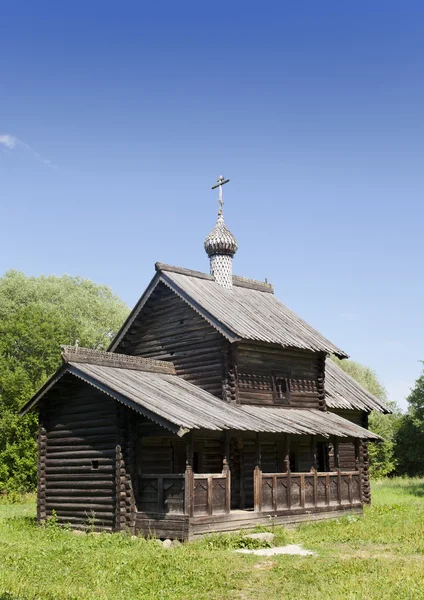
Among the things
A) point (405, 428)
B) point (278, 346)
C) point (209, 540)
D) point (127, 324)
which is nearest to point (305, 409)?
point (278, 346)

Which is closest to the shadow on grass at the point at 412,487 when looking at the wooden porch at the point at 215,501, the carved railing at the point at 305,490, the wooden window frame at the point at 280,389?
the carved railing at the point at 305,490

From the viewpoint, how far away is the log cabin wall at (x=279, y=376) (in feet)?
84.0

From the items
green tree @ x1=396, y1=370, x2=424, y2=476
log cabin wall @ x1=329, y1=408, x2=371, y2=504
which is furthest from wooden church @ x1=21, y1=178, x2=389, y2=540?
green tree @ x1=396, y1=370, x2=424, y2=476

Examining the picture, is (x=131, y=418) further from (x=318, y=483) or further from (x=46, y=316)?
(x=46, y=316)

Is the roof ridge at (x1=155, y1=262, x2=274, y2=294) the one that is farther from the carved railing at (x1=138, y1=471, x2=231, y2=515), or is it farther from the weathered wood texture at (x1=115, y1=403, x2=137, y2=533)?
the carved railing at (x1=138, y1=471, x2=231, y2=515)

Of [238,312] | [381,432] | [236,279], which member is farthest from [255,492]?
[381,432]

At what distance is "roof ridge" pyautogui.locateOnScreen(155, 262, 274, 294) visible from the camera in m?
27.4

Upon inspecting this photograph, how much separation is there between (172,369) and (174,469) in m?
3.96

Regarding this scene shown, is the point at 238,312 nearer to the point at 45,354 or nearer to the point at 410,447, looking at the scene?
the point at 45,354

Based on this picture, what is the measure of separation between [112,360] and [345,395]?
12.9 metres

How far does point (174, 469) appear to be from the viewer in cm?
2406

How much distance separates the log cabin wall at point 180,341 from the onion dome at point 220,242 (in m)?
3.62

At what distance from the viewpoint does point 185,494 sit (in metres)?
19.6

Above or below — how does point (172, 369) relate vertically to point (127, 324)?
below
